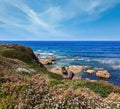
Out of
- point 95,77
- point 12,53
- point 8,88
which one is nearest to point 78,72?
point 95,77

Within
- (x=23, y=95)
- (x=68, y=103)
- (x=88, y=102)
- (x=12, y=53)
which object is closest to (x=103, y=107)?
(x=88, y=102)

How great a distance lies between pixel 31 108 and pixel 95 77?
→ 5408 centimetres

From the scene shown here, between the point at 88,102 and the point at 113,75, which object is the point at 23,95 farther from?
the point at 113,75

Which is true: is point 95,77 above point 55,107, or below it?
below

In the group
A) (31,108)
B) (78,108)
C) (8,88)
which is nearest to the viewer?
(78,108)

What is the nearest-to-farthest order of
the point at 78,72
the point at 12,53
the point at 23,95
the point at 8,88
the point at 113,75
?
the point at 23,95 < the point at 8,88 < the point at 12,53 < the point at 113,75 < the point at 78,72

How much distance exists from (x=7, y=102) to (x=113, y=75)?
53.9m

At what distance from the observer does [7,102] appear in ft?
40.0

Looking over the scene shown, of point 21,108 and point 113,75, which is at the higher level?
point 21,108

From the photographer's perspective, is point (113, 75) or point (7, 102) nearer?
point (7, 102)

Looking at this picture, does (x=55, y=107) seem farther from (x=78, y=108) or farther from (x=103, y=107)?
(x=103, y=107)

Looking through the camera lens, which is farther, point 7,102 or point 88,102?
point 7,102

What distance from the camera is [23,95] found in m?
11.7

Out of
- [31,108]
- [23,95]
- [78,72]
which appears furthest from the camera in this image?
[78,72]
